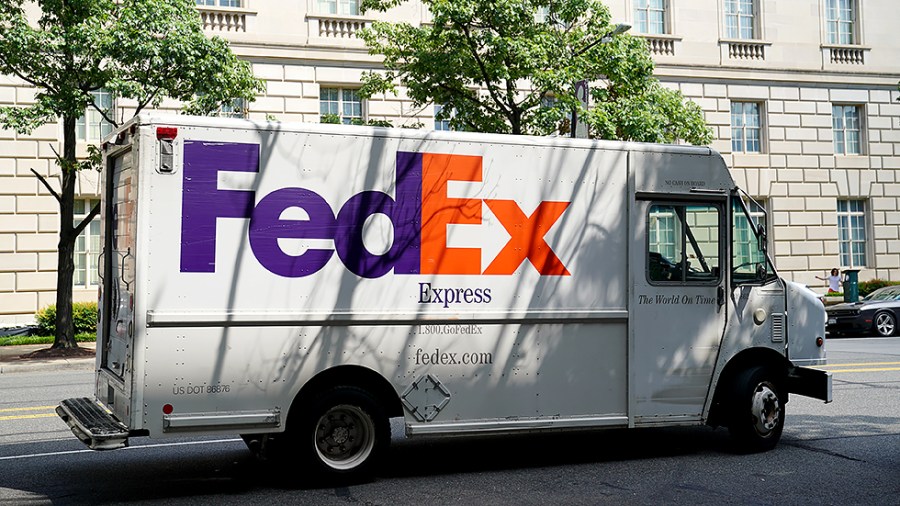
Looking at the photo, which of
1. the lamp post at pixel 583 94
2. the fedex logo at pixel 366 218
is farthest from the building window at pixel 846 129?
the fedex logo at pixel 366 218

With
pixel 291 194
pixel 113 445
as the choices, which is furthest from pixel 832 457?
pixel 113 445

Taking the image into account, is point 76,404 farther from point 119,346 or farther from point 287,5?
point 287,5

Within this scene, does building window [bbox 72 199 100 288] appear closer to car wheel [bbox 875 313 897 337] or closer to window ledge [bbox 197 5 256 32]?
window ledge [bbox 197 5 256 32]

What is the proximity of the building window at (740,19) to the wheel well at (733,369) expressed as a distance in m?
24.3

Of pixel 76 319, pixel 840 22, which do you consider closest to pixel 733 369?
pixel 76 319

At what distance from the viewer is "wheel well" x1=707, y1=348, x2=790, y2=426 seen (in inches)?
348

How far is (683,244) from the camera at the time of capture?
340 inches

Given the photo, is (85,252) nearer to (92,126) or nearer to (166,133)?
(92,126)

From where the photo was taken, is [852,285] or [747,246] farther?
[852,285]

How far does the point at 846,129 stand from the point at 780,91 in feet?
10.5

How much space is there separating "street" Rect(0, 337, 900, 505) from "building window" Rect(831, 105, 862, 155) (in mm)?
23924

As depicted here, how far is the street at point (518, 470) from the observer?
7168 millimetres

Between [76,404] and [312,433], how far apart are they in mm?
2223

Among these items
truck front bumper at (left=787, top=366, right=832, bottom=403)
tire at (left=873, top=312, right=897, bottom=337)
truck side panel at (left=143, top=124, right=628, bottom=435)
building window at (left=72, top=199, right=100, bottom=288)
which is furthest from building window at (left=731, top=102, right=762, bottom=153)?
truck side panel at (left=143, top=124, right=628, bottom=435)
